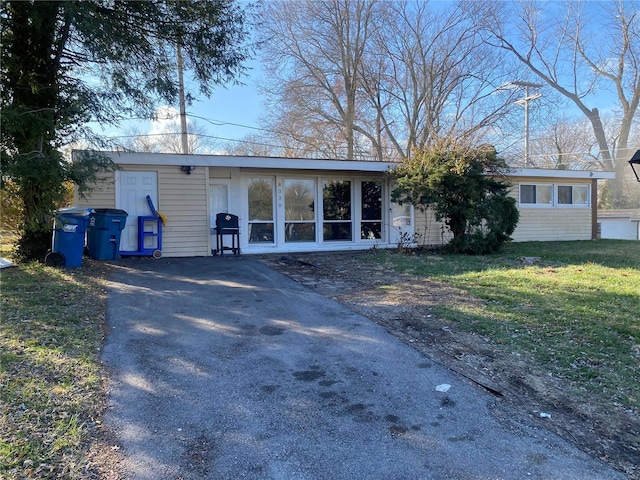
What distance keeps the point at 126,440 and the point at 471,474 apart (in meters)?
1.95

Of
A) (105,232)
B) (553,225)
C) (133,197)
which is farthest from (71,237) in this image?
(553,225)

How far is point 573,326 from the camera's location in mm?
4590

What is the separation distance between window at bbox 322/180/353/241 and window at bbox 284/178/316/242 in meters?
0.36

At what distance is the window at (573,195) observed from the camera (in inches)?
619

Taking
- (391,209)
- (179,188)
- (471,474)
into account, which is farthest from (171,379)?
(391,209)

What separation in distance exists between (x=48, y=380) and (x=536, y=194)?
15815 millimetres

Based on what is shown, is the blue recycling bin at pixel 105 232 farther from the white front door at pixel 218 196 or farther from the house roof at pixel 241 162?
the white front door at pixel 218 196

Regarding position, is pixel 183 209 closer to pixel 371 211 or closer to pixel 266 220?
pixel 266 220

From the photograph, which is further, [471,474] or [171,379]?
[171,379]

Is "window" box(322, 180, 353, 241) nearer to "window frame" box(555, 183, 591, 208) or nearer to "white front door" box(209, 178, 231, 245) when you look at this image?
"white front door" box(209, 178, 231, 245)

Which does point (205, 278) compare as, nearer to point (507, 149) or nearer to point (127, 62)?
point (127, 62)

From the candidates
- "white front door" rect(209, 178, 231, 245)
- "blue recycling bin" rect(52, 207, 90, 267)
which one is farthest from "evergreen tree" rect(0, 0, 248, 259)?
"white front door" rect(209, 178, 231, 245)

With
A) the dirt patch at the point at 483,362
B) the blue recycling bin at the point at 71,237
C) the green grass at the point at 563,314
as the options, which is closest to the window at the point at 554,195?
the green grass at the point at 563,314

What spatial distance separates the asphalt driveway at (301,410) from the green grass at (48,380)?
194 mm
